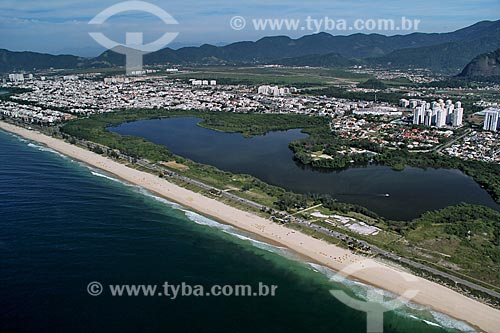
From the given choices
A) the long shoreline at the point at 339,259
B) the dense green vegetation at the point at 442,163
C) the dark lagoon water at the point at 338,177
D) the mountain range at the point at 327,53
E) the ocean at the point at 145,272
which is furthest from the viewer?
the mountain range at the point at 327,53

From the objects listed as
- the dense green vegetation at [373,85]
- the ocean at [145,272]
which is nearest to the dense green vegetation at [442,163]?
the ocean at [145,272]

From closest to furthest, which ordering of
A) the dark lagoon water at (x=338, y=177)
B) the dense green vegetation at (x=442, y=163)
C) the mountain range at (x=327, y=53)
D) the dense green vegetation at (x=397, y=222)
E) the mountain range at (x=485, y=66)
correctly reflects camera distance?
the dense green vegetation at (x=397, y=222) → the dark lagoon water at (x=338, y=177) → the dense green vegetation at (x=442, y=163) → the mountain range at (x=485, y=66) → the mountain range at (x=327, y=53)

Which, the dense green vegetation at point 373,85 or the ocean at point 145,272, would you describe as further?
the dense green vegetation at point 373,85

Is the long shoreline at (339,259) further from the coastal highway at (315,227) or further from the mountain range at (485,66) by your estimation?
the mountain range at (485,66)

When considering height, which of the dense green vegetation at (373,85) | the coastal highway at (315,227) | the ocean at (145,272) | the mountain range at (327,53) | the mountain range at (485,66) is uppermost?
the mountain range at (327,53)

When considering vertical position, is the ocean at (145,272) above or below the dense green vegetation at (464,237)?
below

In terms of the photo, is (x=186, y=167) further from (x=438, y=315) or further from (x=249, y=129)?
(x=438, y=315)

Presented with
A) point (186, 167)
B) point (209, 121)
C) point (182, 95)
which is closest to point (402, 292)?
point (186, 167)

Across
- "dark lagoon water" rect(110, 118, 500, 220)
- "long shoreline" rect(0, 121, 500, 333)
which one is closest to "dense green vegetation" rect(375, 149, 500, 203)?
"dark lagoon water" rect(110, 118, 500, 220)
